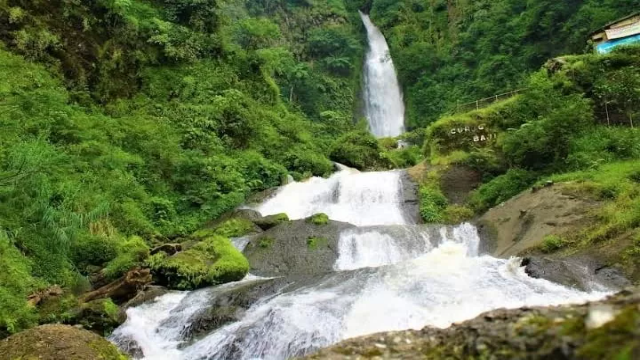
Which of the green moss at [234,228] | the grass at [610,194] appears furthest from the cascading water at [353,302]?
the green moss at [234,228]

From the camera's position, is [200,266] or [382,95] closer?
[200,266]

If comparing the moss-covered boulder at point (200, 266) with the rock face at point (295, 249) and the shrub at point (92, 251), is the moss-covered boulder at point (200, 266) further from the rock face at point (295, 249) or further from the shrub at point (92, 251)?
the shrub at point (92, 251)

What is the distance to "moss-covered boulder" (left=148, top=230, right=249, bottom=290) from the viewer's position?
12.0m

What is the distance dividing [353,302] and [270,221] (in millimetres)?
8329

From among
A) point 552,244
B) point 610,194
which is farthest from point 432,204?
point 552,244

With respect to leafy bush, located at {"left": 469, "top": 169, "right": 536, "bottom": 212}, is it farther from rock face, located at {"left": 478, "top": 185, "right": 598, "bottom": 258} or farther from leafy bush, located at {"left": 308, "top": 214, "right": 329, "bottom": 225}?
leafy bush, located at {"left": 308, "top": 214, "right": 329, "bottom": 225}

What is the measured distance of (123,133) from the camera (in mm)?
18391

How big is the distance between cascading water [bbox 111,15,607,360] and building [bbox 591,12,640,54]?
53.7 feet

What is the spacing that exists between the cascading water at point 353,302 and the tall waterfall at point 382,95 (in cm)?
2689

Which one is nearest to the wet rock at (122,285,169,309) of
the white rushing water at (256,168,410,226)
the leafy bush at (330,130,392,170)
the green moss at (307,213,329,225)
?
the green moss at (307,213,329,225)

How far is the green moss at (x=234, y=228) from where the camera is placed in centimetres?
1616

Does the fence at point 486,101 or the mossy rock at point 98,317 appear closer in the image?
the mossy rock at point 98,317

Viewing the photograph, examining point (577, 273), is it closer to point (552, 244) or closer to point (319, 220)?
point (552, 244)

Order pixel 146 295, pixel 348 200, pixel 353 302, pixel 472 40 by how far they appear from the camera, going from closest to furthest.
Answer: pixel 353 302 < pixel 146 295 < pixel 348 200 < pixel 472 40
